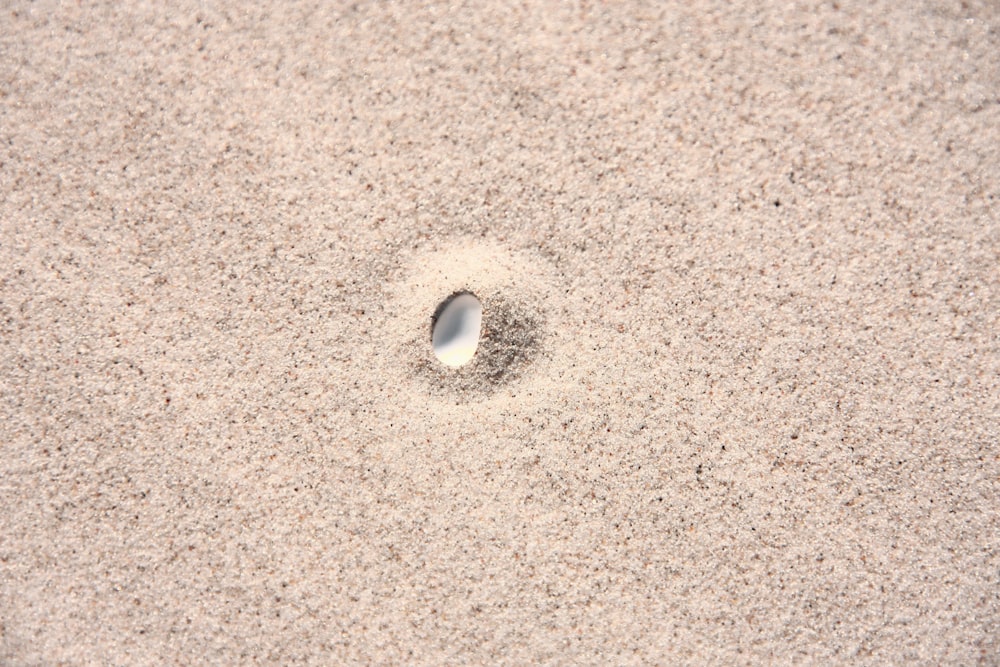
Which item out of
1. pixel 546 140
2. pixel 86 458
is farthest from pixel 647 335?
pixel 86 458

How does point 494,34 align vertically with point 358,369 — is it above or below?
above

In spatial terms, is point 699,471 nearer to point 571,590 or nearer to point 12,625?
point 571,590

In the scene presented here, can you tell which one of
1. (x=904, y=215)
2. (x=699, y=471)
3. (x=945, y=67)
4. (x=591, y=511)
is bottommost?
(x=591, y=511)
